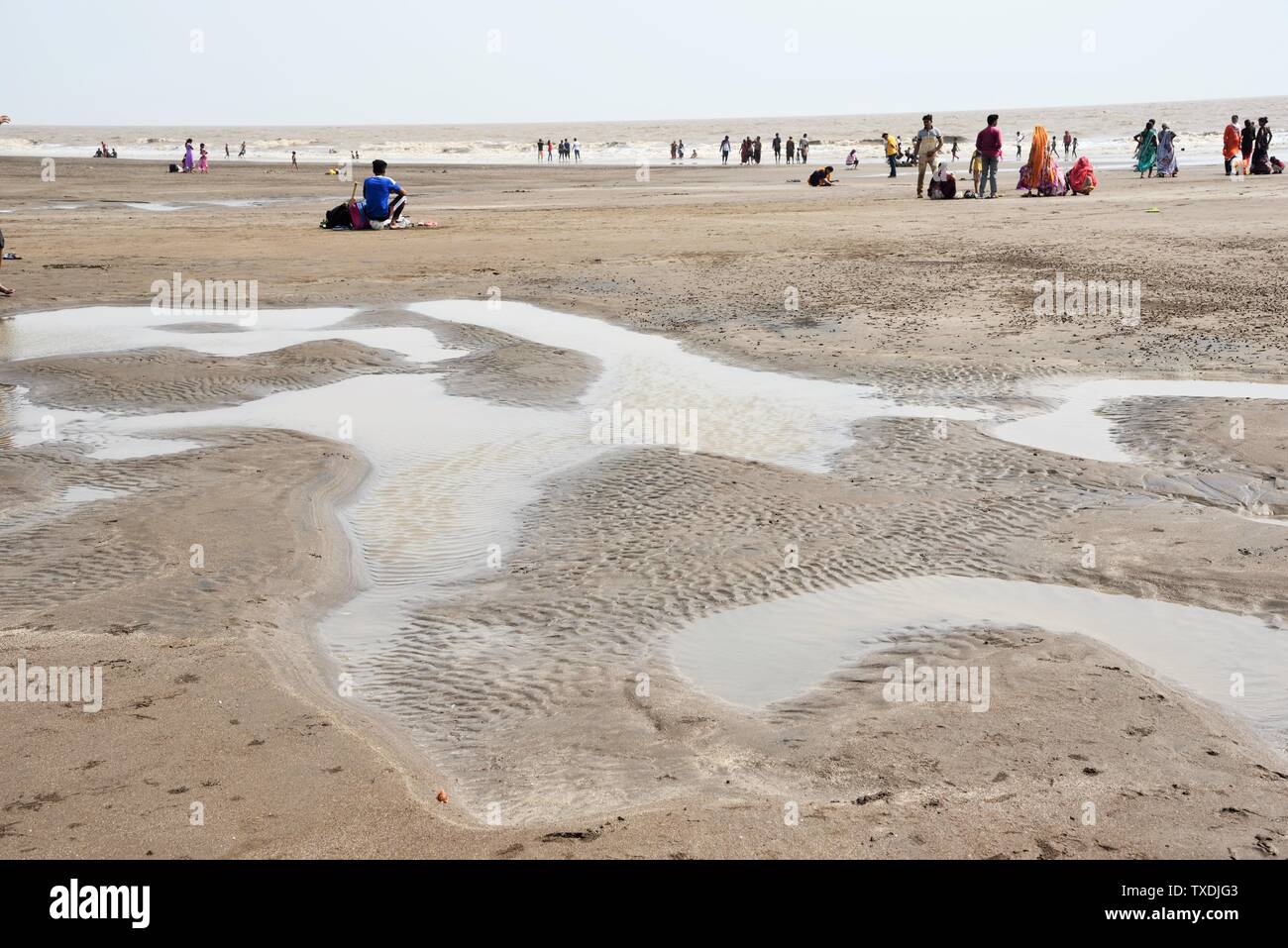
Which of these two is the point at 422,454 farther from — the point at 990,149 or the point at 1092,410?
the point at 990,149

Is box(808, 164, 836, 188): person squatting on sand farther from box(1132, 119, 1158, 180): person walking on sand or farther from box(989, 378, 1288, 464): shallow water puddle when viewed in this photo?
box(989, 378, 1288, 464): shallow water puddle

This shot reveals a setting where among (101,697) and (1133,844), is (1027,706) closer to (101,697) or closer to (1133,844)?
(1133,844)

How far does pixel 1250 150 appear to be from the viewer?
113ft

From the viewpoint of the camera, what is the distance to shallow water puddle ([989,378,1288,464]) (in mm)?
8680

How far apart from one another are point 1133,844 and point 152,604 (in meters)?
4.71

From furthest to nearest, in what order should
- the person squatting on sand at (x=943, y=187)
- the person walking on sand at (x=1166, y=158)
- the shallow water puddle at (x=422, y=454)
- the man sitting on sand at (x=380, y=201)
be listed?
the person walking on sand at (x=1166, y=158) → the person squatting on sand at (x=943, y=187) → the man sitting on sand at (x=380, y=201) → the shallow water puddle at (x=422, y=454)

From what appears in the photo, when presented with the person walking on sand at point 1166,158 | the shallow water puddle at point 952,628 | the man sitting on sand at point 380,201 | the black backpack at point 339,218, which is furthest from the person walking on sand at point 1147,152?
the shallow water puddle at point 952,628

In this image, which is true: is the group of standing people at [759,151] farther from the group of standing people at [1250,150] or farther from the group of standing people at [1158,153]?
the group of standing people at [1250,150]

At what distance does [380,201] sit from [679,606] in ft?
65.7

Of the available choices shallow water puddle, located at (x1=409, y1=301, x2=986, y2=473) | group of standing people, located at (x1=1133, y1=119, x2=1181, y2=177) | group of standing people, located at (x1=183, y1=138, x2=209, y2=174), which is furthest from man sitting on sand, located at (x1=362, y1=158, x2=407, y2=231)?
group of standing people, located at (x1=183, y1=138, x2=209, y2=174)

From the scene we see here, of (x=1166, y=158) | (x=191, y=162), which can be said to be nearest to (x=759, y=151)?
(x=191, y=162)

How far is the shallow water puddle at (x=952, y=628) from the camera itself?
5.21m

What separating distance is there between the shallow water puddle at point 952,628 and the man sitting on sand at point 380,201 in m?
20.1

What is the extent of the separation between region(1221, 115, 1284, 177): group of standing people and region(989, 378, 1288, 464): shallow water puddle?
90.6 ft
